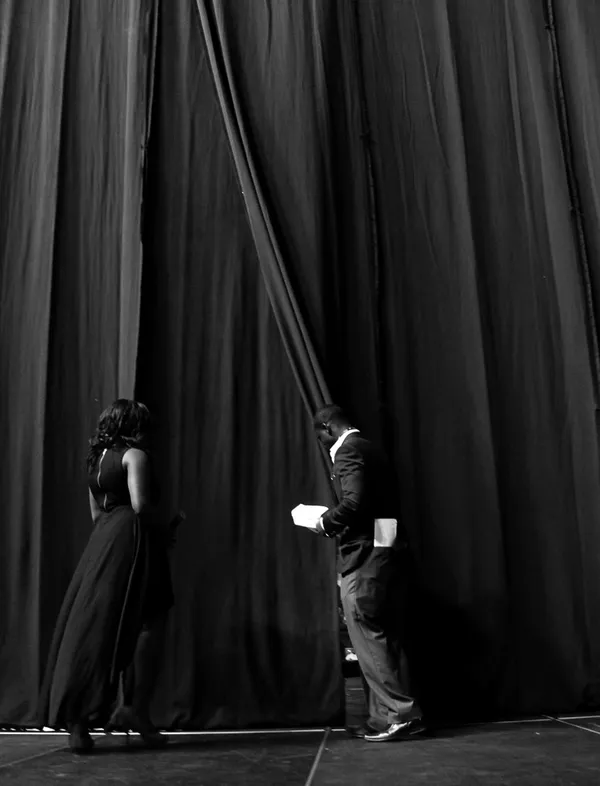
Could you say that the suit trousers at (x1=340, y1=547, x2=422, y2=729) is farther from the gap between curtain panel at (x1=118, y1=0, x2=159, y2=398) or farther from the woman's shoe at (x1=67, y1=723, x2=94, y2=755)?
the gap between curtain panel at (x1=118, y1=0, x2=159, y2=398)

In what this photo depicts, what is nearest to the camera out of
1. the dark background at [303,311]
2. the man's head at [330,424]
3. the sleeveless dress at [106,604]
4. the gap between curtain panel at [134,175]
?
the sleeveless dress at [106,604]

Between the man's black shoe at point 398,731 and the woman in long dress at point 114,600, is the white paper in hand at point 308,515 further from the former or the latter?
the man's black shoe at point 398,731

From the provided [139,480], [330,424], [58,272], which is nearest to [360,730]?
[330,424]

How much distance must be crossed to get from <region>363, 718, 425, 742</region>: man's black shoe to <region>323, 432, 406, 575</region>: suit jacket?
545 mm

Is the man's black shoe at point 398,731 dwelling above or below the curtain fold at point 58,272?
below

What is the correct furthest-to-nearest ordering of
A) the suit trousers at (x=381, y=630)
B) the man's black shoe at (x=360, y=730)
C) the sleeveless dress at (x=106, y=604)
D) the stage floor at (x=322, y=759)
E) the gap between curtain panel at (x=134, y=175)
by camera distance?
the gap between curtain panel at (x=134, y=175)
the man's black shoe at (x=360, y=730)
the suit trousers at (x=381, y=630)
the sleeveless dress at (x=106, y=604)
the stage floor at (x=322, y=759)

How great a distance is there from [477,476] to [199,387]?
1288 mm

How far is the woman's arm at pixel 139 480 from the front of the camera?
265 cm

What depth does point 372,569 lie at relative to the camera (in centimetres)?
284

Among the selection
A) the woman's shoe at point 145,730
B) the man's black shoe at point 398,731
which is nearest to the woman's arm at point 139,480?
the woman's shoe at point 145,730

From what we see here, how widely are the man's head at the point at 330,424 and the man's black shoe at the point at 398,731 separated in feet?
3.37

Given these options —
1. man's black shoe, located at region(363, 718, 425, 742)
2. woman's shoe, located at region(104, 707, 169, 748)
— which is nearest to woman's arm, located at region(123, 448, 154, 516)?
woman's shoe, located at region(104, 707, 169, 748)

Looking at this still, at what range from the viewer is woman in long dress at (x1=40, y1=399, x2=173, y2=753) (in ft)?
8.16

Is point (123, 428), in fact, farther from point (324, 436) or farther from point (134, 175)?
point (134, 175)
